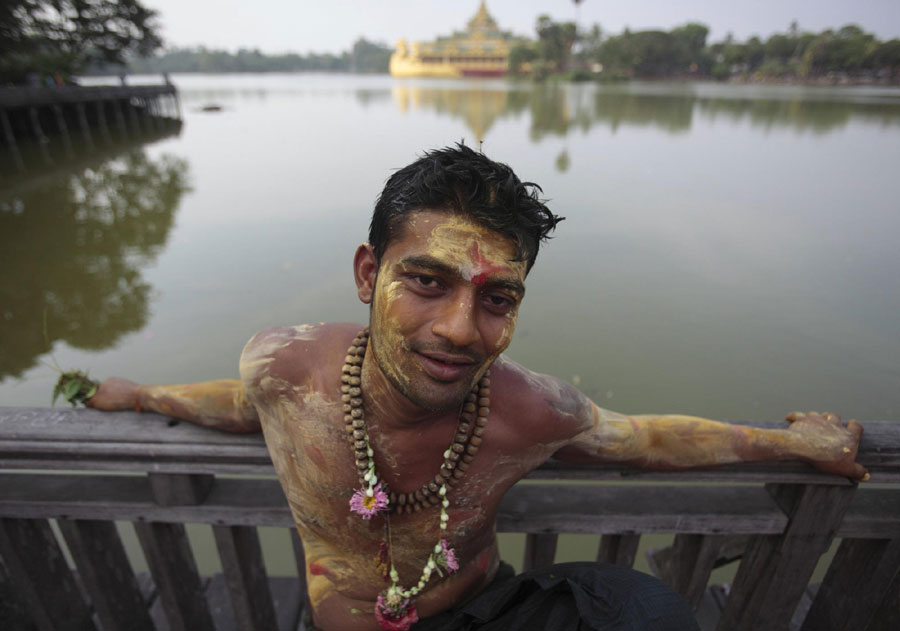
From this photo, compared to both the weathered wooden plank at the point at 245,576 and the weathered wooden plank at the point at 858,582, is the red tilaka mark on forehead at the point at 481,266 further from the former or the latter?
the weathered wooden plank at the point at 858,582

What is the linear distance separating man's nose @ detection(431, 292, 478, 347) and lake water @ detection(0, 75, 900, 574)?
463mm

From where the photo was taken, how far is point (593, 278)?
22.3 ft

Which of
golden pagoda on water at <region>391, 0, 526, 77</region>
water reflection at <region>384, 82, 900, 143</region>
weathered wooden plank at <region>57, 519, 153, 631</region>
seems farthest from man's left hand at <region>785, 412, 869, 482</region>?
golden pagoda on water at <region>391, 0, 526, 77</region>

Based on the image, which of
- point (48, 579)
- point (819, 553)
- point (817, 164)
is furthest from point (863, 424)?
point (817, 164)

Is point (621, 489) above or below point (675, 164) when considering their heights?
above

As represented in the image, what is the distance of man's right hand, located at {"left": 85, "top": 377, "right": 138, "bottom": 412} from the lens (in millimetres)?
1345

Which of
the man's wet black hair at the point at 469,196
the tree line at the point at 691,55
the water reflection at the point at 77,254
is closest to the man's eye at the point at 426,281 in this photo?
the man's wet black hair at the point at 469,196

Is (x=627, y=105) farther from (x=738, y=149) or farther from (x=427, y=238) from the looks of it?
(x=427, y=238)

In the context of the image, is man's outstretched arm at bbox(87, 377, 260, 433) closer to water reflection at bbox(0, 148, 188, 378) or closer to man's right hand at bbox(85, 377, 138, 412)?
man's right hand at bbox(85, 377, 138, 412)

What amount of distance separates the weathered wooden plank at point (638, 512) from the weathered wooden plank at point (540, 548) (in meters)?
0.13

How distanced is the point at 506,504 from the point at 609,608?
399 millimetres

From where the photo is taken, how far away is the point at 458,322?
3.32 ft

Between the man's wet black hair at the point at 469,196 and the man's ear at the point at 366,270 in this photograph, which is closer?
the man's wet black hair at the point at 469,196

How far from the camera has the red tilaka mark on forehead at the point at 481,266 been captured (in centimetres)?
102
